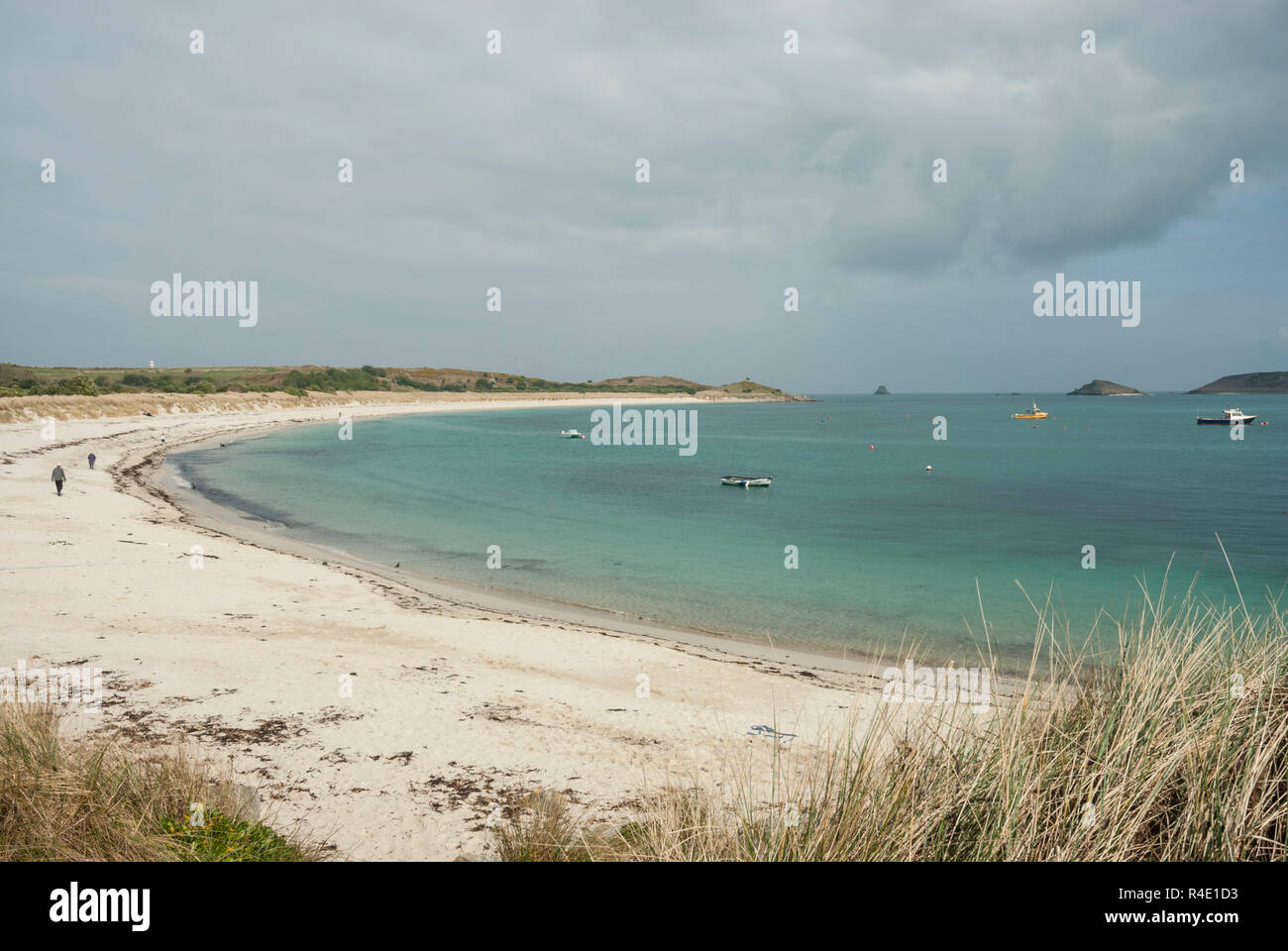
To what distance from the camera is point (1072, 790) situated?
3.94 m

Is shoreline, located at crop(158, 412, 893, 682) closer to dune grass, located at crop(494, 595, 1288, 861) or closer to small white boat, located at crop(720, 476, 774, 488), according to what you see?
dune grass, located at crop(494, 595, 1288, 861)

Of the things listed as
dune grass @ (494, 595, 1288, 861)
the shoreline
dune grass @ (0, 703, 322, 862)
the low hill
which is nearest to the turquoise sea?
the shoreline

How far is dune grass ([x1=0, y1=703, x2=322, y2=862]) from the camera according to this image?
170 inches

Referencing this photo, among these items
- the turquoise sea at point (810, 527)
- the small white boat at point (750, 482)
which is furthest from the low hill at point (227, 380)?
the small white boat at point (750, 482)

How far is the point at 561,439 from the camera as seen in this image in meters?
81.3

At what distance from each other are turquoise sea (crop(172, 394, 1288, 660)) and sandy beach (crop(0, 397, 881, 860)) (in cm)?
324

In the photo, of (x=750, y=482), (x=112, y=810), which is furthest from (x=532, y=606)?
(x=750, y=482)

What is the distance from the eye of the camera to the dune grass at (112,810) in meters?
4.32

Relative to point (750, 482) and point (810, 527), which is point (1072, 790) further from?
point (750, 482)

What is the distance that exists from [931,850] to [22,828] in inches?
204

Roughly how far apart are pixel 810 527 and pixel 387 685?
22.1 meters

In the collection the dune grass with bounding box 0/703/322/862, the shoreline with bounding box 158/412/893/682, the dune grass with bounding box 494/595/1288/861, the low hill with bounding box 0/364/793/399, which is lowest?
the shoreline with bounding box 158/412/893/682

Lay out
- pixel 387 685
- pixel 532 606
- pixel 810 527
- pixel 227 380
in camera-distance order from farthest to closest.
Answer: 1. pixel 227 380
2. pixel 810 527
3. pixel 532 606
4. pixel 387 685

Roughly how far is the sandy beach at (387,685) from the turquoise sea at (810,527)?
10.6 feet
